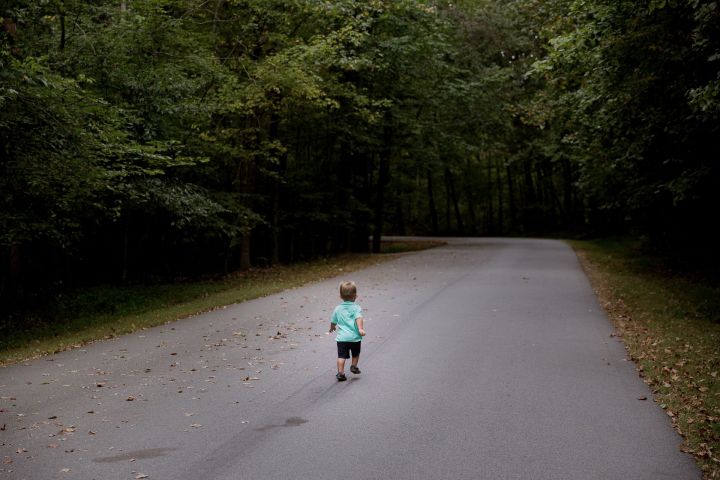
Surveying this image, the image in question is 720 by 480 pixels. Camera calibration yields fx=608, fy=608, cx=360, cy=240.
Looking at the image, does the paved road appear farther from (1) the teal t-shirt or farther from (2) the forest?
(2) the forest

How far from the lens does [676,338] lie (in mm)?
10422

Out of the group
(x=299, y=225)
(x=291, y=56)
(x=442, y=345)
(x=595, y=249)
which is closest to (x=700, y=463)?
(x=442, y=345)

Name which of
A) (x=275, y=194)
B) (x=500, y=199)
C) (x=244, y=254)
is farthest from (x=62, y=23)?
(x=500, y=199)

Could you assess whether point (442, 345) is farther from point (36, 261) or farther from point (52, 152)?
point (36, 261)

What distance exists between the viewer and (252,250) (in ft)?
96.2

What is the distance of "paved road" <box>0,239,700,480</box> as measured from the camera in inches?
198

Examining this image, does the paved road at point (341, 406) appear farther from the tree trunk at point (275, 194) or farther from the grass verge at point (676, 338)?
the tree trunk at point (275, 194)

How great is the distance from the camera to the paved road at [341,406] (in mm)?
5035

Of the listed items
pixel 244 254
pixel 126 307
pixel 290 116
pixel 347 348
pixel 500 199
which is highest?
pixel 290 116

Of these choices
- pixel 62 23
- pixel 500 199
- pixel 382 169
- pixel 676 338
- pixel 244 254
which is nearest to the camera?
pixel 676 338

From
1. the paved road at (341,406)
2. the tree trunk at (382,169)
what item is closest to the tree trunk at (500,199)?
the tree trunk at (382,169)

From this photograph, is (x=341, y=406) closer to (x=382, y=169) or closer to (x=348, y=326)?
(x=348, y=326)

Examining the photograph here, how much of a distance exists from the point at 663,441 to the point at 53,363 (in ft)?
26.0

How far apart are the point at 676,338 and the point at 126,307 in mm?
13657
